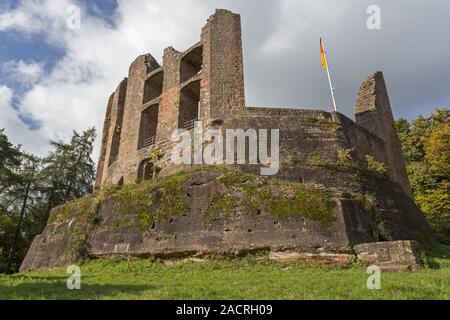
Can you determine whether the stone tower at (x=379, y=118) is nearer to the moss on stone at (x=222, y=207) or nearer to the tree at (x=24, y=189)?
the moss on stone at (x=222, y=207)

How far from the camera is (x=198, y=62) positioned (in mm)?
18094

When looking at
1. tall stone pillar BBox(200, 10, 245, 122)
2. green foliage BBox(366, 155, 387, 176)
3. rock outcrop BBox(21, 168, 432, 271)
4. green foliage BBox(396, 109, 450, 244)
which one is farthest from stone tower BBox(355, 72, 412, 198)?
tall stone pillar BBox(200, 10, 245, 122)

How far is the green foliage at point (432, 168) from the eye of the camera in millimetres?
20941

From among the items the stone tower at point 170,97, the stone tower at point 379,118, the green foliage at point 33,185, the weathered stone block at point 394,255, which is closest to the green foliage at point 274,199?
the weathered stone block at point 394,255

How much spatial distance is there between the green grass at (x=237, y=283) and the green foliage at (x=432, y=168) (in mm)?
11846

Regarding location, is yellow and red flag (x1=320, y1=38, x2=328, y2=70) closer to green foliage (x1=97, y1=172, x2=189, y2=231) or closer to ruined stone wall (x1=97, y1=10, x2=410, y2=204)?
ruined stone wall (x1=97, y1=10, x2=410, y2=204)

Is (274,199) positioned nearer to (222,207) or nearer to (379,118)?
(222,207)

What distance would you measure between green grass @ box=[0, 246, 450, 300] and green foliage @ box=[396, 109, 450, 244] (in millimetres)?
11846

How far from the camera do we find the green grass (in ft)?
18.8
